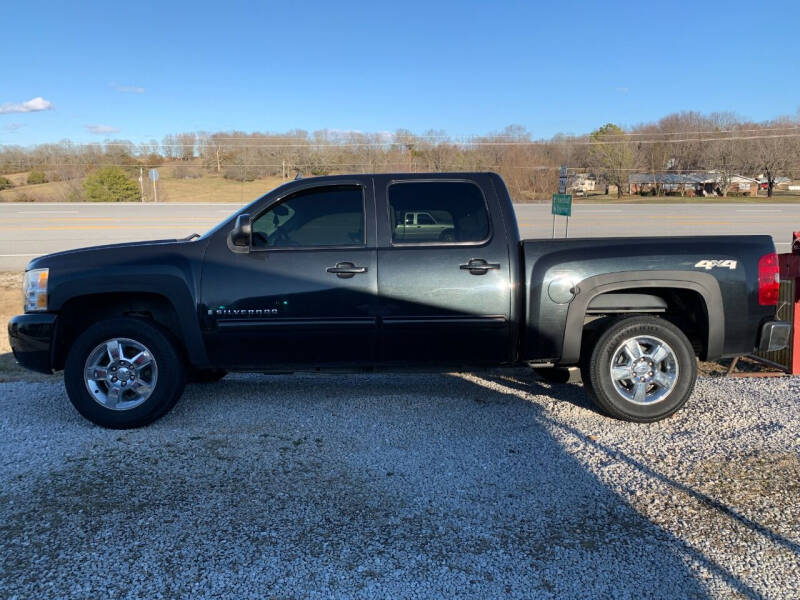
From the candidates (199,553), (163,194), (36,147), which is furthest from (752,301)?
(36,147)

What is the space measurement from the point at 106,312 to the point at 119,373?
57cm

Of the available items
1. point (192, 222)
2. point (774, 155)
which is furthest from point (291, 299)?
point (774, 155)

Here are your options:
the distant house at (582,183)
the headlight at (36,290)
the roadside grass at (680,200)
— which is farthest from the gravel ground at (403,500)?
the distant house at (582,183)

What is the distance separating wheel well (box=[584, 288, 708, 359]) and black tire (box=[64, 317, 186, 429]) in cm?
331

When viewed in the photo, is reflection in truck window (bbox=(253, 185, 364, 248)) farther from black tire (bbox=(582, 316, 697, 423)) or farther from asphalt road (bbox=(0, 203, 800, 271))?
asphalt road (bbox=(0, 203, 800, 271))

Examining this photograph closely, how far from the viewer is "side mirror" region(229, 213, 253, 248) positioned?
4.71 metres

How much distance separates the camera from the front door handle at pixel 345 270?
4781 mm

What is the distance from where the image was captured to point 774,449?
4.40 m

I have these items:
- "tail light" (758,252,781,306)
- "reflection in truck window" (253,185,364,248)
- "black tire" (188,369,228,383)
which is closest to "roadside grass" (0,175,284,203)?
"black tire" (188,369,228,383)

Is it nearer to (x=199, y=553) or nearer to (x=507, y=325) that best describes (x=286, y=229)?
(x=507, y=325)

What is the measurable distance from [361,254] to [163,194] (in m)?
37.6

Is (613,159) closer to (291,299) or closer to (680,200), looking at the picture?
(680,200)

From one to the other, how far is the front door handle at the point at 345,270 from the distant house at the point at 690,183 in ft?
164

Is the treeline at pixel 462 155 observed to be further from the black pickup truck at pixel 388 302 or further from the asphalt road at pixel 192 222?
the black pickup truck at pixel 388 302
